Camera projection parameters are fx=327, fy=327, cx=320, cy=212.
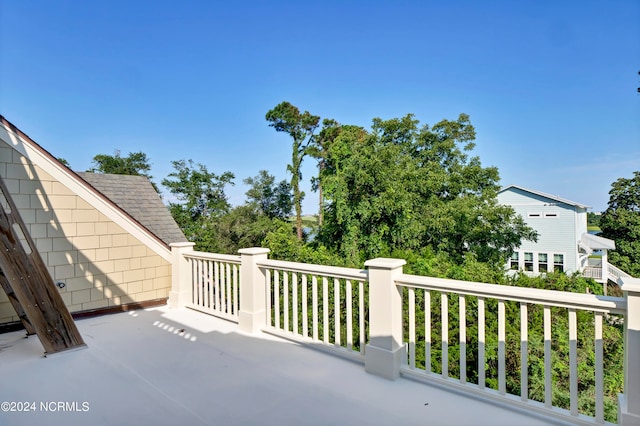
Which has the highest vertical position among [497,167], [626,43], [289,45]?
[289,45]

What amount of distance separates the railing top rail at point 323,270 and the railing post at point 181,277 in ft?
5.62

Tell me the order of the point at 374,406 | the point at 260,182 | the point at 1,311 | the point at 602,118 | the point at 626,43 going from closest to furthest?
the point at 374,406
the point at 1,311
the point at 626,43
the point at 602,118
the point at 260,182

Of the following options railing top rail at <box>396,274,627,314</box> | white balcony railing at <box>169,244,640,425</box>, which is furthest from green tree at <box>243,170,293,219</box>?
railing top rail at <box>396,274,627,314</box>

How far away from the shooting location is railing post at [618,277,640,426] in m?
1.70

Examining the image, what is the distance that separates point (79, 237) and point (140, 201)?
3.35 metres

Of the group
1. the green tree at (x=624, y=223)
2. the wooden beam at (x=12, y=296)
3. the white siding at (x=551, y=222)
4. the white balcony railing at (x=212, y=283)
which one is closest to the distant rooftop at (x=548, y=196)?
the white siding at (x=551, y=222)

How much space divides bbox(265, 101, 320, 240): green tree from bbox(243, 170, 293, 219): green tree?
137cm

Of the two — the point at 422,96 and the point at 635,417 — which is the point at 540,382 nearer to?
the point at 635,417

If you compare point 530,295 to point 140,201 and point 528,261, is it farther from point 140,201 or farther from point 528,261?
point 528,261

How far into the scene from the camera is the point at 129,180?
8.26m

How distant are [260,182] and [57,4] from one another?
17.9m

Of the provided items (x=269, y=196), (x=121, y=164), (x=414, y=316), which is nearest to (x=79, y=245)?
(x=414, y=316)

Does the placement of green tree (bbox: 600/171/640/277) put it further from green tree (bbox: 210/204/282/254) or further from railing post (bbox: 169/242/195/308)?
railing post (bbox: 169/242/195/308)

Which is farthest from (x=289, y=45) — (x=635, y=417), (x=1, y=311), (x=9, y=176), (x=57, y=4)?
(x=635, y=417)
